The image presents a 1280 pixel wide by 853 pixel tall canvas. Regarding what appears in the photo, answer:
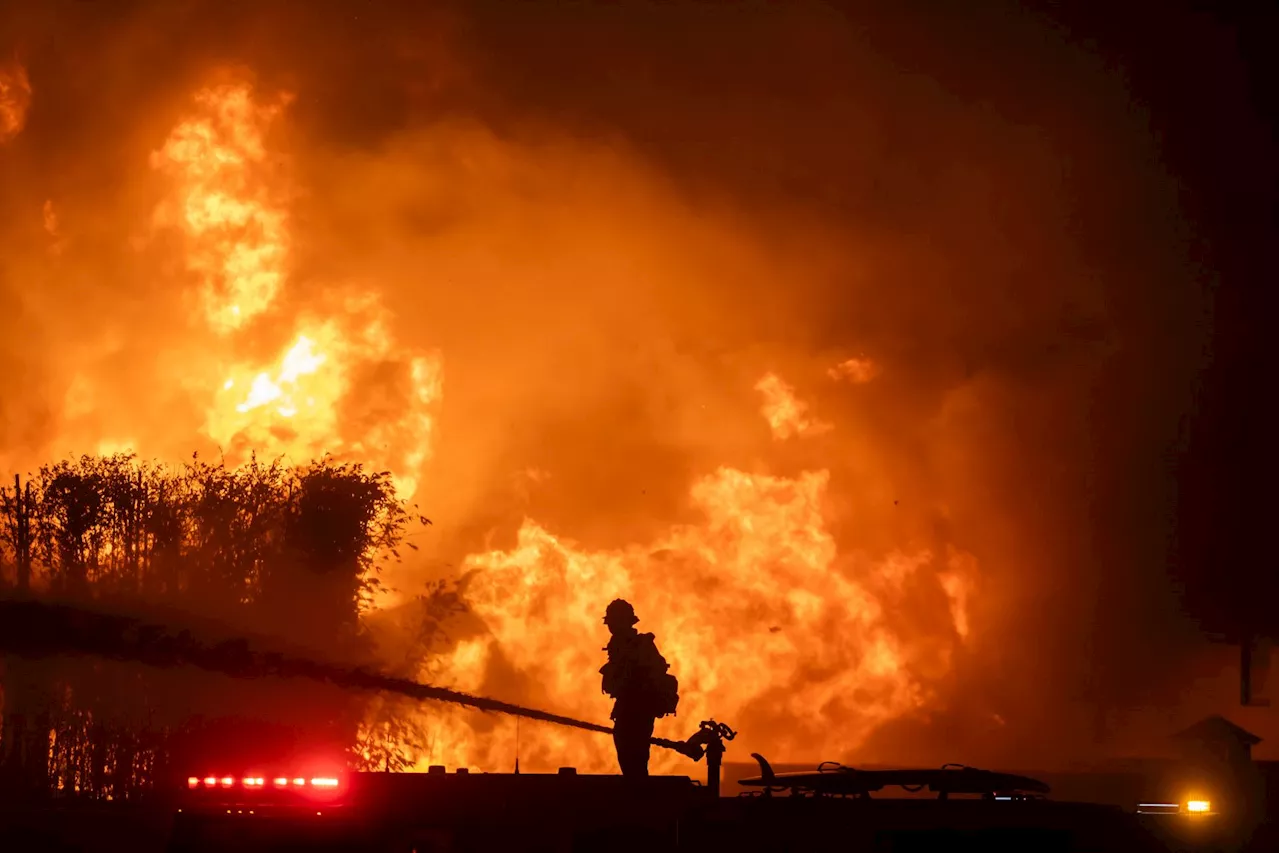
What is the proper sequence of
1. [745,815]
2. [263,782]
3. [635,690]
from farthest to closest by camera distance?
[635,690], [745,815], [263,782]

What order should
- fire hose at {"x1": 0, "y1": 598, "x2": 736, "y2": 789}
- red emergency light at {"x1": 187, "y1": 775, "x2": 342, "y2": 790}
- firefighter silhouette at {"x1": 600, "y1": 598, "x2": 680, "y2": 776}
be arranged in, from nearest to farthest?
1. red emergency light at {"x1": 187, "y1": 775, "x2": 342, "y2": 790}
2. fire hose at {"x1": 0, "y1": 598, "x2": 736, "y2": 789}
3. firefighter silhouette at {"x1": 600, "y1": 598, "x2": 680, "y2": 776}

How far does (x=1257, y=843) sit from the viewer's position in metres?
41.7

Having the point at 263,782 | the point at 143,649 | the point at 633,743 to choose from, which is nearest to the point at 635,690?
the point at 633,743

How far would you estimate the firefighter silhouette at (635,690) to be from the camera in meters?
37.5

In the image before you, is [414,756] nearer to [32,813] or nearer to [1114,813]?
[32,813]

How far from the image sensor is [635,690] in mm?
37625

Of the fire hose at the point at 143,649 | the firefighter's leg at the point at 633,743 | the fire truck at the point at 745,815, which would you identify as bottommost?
the fire truck at the point at 745,815

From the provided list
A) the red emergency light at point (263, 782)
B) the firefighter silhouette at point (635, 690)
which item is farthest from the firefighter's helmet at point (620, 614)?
the red emergency light at point (263, 782)

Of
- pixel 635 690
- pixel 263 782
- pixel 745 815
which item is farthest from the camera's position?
pixel 635 690

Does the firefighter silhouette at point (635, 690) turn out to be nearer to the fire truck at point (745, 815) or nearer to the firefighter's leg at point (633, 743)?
the firefighter's leg at point (633, 743)

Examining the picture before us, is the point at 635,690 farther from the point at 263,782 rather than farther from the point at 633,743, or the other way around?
the point at 263,782

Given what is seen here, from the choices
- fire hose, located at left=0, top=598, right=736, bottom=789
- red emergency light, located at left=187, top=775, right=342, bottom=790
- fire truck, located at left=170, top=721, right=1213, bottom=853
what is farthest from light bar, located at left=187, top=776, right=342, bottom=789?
fire hose, located at left=0, top=598, right=736, bottom=789

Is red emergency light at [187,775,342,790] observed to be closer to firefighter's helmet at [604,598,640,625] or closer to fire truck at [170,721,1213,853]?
fire truck at [170,721,1213,853]

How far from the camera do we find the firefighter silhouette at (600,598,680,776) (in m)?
37.5
